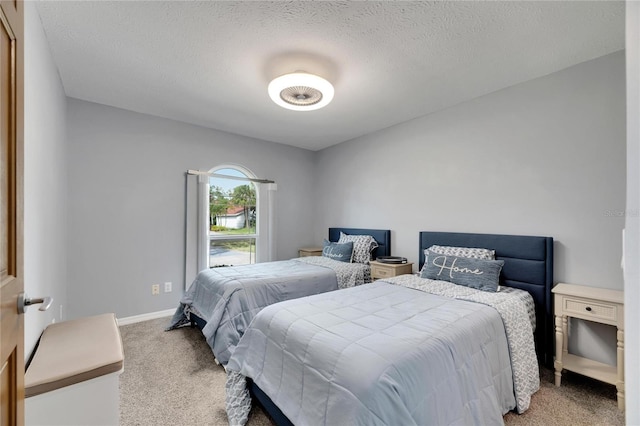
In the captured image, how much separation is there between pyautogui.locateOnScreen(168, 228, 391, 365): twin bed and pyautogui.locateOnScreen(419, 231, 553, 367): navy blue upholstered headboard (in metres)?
1.38

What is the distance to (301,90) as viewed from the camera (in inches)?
90.5

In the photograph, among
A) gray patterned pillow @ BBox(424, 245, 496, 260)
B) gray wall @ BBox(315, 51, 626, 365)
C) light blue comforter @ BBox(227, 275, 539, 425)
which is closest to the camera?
light blue comforter @ BBox(227, 275, 539, 425)

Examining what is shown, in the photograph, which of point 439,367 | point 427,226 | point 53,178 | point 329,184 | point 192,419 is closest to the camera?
point 439,367

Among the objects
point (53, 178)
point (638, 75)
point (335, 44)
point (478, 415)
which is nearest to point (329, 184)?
point (335, 44)

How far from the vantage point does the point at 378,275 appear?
3.35 m

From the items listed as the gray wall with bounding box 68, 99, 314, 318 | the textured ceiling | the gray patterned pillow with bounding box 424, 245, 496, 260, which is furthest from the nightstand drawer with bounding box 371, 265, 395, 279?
the gray wall with bounding box 68, 99, 314, 318

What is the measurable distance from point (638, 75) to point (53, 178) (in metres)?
3.25

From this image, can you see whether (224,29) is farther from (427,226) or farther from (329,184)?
(329,184)

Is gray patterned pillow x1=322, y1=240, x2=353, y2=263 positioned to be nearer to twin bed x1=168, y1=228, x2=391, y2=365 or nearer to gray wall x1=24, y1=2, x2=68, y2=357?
twin bed x1=168, y1=228, x2=391, y2=365

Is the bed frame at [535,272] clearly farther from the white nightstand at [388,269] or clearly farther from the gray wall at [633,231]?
the gray wall at [633,231]

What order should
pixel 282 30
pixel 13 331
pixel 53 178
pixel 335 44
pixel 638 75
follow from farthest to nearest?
pixel 53 178, pixel 335 44, pixel 282 30, pixel 13 331, pixel 638 75

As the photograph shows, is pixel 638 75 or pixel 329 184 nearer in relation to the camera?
pixel 638 75

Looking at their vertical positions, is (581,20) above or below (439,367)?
above

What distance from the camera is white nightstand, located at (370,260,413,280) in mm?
3189
